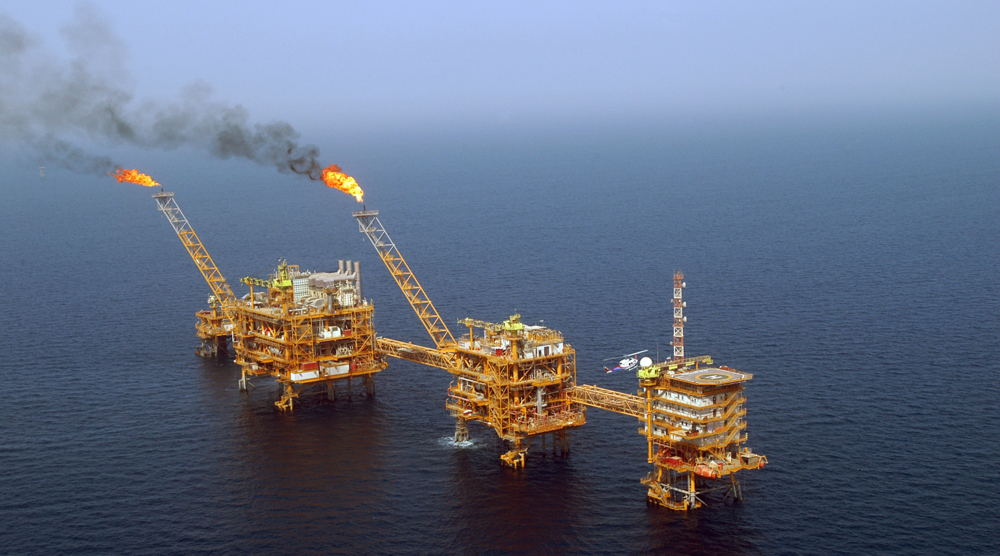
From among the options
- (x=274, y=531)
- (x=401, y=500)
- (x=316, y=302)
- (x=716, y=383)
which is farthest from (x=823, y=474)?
(x=316, y=302)

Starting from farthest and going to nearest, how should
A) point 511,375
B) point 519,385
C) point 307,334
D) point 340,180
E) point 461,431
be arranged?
point 307,334
point 340,180
point 461,431
point 511,375
point 519,385

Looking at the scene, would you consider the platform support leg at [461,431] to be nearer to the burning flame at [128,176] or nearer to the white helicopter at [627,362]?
the white helicopter at [627,362]

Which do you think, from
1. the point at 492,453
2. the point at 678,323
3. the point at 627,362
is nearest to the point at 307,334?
the point at 492,453

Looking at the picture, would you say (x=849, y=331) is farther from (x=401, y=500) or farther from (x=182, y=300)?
(x=182, y=300)

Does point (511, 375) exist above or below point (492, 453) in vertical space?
above

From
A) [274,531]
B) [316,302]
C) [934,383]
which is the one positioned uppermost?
[316,302]

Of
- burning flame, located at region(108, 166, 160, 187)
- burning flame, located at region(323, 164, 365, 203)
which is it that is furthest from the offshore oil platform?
burning flame, located at region(323, 164, 365, 203)

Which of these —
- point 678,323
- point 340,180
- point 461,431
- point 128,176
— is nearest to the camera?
point 678,323

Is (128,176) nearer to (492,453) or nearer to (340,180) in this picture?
(340,180)

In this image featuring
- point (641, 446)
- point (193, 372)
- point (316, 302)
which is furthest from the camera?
point (193, 372)
